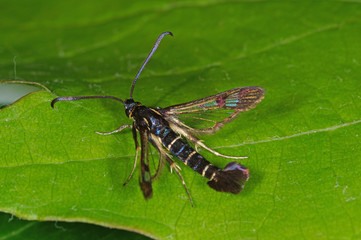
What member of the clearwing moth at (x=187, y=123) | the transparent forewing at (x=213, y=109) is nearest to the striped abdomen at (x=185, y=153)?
the clearwing moth at (x=187, y=123)

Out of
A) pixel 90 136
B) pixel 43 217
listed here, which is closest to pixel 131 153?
pixel 90 136

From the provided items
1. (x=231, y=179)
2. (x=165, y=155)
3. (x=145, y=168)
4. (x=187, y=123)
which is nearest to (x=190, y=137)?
A: (x=187, y=123)

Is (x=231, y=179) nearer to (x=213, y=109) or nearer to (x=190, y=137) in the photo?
(x=190, y=137)

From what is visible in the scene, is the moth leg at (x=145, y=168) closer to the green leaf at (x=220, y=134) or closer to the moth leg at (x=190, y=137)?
the green leaf at (x=220, y=134)

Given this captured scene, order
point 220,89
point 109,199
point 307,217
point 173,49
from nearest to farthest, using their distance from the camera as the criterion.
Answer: point 307,217, point 109,199, point 220,89, point 173,49

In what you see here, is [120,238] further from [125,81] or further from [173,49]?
[173,49]

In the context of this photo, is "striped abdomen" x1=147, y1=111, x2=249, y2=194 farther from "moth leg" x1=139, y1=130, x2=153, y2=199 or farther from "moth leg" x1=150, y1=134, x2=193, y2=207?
"moth leg" x1=139, y1=130, x2=153, y2=199
